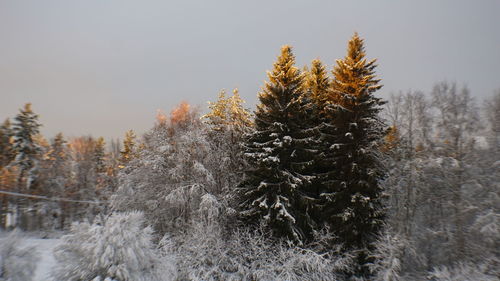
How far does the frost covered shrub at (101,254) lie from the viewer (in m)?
10.5

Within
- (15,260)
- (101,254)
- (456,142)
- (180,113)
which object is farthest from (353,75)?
(15,260)

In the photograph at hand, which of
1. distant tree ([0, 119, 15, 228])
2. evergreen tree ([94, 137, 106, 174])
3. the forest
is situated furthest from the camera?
evergreen tree ([94, 137, 106, 174])

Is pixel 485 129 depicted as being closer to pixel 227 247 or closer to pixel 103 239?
pixel 227 247

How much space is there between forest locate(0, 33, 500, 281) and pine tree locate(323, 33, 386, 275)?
8 cm

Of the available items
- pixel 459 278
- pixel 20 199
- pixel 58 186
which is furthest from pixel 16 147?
pixel 459 278

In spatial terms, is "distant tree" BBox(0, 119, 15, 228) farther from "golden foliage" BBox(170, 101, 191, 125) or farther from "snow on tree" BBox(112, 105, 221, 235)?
"golden foliage" BBox(170, 101, 191, 125)

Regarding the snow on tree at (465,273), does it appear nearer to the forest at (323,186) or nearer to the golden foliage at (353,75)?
the forest at (323,186)

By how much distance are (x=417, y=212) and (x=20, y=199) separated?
2597cm

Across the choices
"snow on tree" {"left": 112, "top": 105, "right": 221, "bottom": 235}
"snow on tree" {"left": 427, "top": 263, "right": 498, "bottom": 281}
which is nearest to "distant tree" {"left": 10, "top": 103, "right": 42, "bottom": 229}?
"snow on tree" {"left": 112, "top": 105, "right": 221, "bottom": 235}

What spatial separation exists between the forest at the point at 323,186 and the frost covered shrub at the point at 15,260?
807cm

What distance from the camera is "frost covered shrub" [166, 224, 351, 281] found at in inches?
723

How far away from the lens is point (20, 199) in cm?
2269

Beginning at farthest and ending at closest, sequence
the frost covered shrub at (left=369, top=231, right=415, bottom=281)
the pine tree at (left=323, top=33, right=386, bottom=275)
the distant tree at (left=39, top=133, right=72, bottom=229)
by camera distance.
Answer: the distant tree at (left=39, top=133, right=72, bottom=229) < the pine tree at (left=323, top=33, right=386, bottom=275) < the frost covered shrub at (left=369, top=231, right=415, bottom=281)

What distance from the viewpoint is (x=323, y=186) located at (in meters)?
22.4
